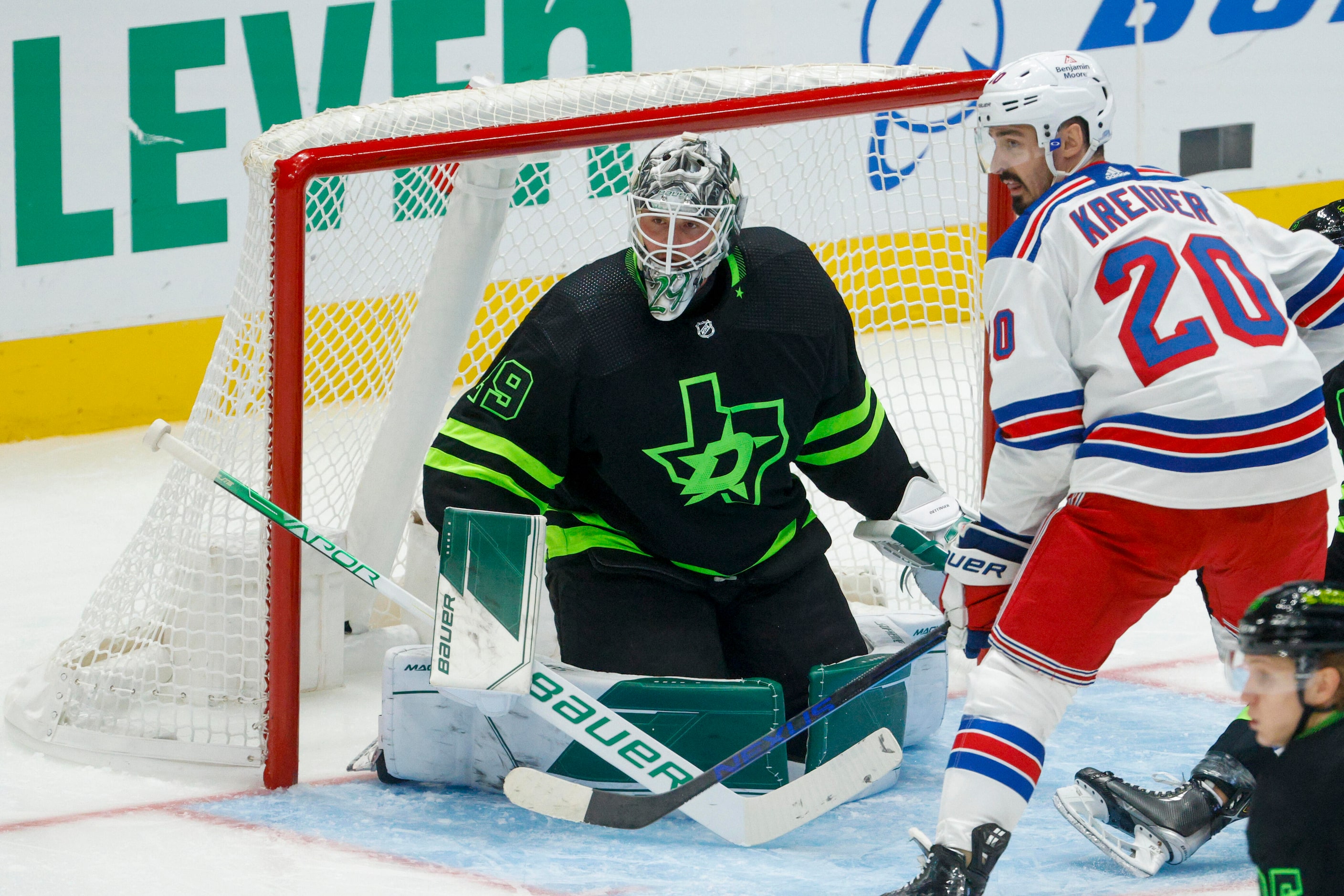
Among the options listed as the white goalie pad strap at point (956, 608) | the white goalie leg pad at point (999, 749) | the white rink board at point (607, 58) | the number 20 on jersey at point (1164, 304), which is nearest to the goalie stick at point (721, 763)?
the white goalie pad strap at point (956, 608)

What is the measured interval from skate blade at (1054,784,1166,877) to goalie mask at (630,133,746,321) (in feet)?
2.82

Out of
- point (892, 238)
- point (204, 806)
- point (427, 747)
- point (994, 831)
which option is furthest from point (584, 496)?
point (892, 238)

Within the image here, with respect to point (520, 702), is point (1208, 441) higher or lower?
higher

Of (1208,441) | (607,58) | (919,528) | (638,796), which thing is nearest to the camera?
(1208,441)

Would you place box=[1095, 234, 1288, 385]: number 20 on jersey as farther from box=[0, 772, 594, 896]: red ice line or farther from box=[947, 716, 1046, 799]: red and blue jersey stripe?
box=[0, 772, 594, 896]: red ice line

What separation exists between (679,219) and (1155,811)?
1013 millimetres

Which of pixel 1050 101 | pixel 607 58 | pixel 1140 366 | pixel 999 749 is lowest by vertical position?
pixel 999 749

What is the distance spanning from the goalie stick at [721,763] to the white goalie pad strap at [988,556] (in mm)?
293

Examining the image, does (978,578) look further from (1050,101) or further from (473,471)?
(473,471)

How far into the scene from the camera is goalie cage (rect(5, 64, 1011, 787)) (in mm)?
2654

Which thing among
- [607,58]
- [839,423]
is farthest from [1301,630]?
[607,58]

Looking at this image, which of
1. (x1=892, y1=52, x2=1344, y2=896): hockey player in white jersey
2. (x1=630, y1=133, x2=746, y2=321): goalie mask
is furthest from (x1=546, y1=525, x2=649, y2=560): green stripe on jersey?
(x1=892, y1=52, x2=1344, y2=896): hockey player in white jersey

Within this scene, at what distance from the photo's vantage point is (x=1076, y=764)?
9.15ft

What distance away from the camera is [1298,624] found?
4.68 feet
